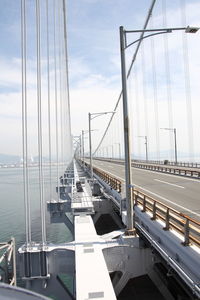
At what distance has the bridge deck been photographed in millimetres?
6875

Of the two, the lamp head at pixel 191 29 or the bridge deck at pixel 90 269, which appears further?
the lamp head at pixel 191 29

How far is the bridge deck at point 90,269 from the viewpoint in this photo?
6.88 m

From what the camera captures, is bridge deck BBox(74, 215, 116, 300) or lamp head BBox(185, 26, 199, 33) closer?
bridge deck BBox(74, 215, 116, 300)

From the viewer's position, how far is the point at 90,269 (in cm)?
822

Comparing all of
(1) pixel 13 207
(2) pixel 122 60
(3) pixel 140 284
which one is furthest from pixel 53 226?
(2) pixel 122 60

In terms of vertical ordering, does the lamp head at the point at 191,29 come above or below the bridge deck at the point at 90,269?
above

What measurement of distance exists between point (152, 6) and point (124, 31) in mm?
18952

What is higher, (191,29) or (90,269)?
(191,29)

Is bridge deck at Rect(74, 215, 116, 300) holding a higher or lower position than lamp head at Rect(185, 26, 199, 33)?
lower

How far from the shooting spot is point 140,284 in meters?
14.5

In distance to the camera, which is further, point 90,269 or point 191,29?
point 191,29

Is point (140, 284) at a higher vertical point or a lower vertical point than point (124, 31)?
lower

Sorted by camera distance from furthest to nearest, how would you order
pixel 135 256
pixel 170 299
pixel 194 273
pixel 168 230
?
pixel 170 299 < pixel 135 256 < pixel 168 230 < pixel 194 273

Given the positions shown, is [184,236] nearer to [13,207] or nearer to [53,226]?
[53,226]
